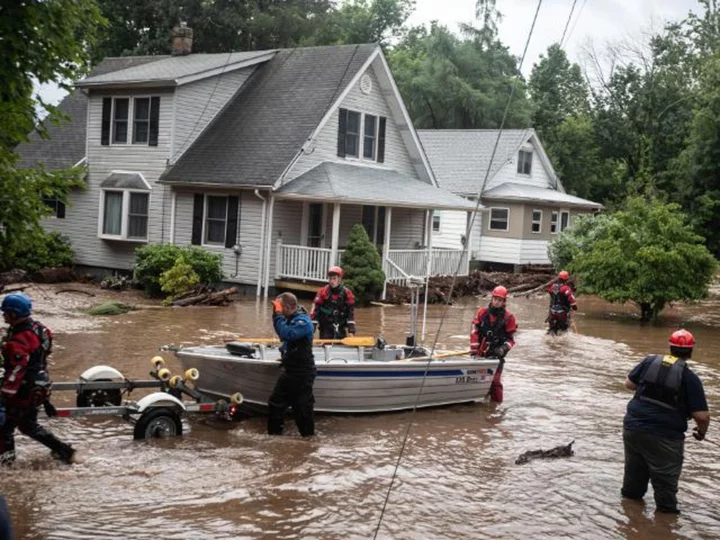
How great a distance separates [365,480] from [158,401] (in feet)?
7.89

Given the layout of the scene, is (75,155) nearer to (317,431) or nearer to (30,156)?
Answer: (30,156)

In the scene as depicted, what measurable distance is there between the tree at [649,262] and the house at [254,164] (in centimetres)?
503

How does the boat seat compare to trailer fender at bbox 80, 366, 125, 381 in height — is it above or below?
above

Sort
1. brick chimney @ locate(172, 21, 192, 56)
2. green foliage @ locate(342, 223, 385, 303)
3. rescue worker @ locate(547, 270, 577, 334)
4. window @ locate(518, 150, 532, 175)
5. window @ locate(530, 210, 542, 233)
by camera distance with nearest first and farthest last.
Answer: rescue worker @ locate(547, 270, 577, 334)
green foliage @ locate(342, 223, 385, 303)
brick chimney @ locate(172, 21, 192, 56)
window @ locate(530, 210, 542, 233)
window @ locate(518, 150, 532, 175)

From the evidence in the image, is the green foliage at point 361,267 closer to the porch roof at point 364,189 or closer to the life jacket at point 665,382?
the porch roof at point 364,189

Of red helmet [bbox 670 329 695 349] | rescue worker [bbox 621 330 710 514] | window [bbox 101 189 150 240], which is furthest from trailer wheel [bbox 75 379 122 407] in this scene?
window [bbox 101 189 150 240]

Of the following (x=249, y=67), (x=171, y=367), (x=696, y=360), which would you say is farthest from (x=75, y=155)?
(x=696, y=360)

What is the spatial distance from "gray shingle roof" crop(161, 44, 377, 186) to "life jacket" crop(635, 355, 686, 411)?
56.1 ft

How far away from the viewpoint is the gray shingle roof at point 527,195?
3666cm

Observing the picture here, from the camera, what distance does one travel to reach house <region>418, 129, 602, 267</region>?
37.0 metres

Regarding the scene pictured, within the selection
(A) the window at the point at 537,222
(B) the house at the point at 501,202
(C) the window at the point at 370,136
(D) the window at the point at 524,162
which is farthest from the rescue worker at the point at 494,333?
(D) the window at the point at 524,162

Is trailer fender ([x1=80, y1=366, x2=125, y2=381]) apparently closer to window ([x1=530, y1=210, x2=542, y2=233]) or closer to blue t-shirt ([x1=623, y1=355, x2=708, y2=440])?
blue t-shirt ([x1=623, y1=355, x2=708, y2=440])

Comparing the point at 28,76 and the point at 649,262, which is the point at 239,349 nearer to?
the point at 28,76

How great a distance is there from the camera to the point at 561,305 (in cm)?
1991
